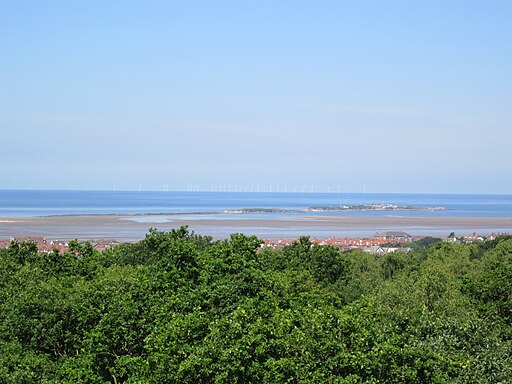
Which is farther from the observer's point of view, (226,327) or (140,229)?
(140,229)

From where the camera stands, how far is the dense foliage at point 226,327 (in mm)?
19656

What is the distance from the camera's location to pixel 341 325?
20922 millimetres

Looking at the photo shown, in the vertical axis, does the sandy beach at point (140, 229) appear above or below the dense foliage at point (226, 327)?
below

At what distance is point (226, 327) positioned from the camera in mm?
20703

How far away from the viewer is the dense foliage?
1966cm

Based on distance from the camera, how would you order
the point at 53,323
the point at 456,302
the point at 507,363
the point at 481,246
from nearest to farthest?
the point at 507,363
the point at 53,323
the point at 456,302
the point at 481,246

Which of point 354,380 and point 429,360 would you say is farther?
point 429,360

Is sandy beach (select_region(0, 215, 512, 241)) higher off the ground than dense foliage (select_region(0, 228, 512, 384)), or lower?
lower

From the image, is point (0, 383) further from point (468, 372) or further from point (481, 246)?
point (481, 246)

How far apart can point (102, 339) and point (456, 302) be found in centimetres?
1748

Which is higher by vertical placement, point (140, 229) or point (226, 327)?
point (226, 327)

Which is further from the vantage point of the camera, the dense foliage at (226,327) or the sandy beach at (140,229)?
the sandy beach at (140,229)

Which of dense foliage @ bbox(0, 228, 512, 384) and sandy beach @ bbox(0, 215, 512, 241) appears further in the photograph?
sandy beach @ bbox(0, 215, 512, 241)

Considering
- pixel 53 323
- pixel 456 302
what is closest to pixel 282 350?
pixel 53 323
